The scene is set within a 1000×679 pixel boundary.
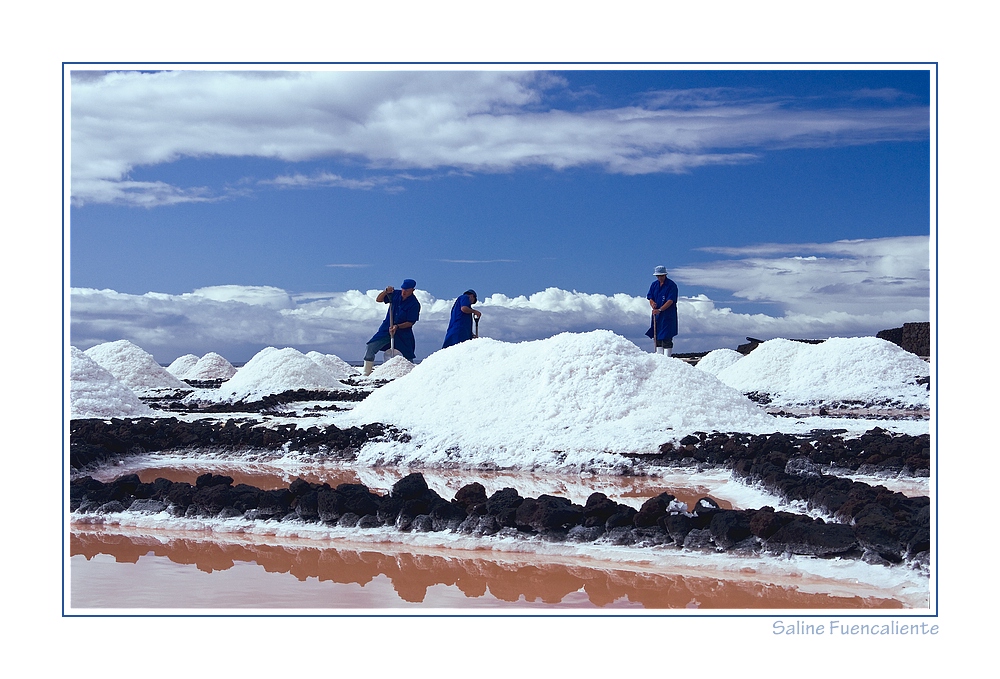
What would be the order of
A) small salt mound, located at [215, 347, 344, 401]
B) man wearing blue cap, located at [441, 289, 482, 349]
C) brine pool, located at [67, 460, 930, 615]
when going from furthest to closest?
small salt mound, located at [215, 347, 344, 401], man wearing blue cap, located at [441, 289, 482, 349], brine pool, located at [67, 460, 930, 615]

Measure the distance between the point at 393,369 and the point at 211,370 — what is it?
3.94 m

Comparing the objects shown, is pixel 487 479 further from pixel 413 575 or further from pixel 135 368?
pixel 135 368

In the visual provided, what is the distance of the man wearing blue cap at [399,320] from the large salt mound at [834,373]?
4001 mm

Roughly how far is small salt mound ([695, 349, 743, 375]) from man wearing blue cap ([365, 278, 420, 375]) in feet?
18.2

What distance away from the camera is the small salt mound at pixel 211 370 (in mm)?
13664

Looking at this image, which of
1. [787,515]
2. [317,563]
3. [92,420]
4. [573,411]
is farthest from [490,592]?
[92,420]

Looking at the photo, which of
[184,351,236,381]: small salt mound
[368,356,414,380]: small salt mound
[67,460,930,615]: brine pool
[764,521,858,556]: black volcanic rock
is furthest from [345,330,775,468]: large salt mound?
[184,351,236,381]: small salt mound

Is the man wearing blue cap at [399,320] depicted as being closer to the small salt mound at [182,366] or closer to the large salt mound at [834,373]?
the large salt mound at [834,373]

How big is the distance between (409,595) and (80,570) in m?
1.31

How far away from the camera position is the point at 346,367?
13922 millimetres

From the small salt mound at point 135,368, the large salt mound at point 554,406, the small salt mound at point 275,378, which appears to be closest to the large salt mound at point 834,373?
the large salt mound at point 554,406

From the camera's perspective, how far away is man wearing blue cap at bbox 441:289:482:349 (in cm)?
741

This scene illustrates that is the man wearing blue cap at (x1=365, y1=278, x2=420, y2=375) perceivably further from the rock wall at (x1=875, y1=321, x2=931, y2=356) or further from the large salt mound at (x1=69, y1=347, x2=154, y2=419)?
the rock wall at (x1=875, y1=321, x2=931, y2=356)

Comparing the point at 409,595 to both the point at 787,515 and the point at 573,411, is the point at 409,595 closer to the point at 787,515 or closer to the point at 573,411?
the point at 787,515
